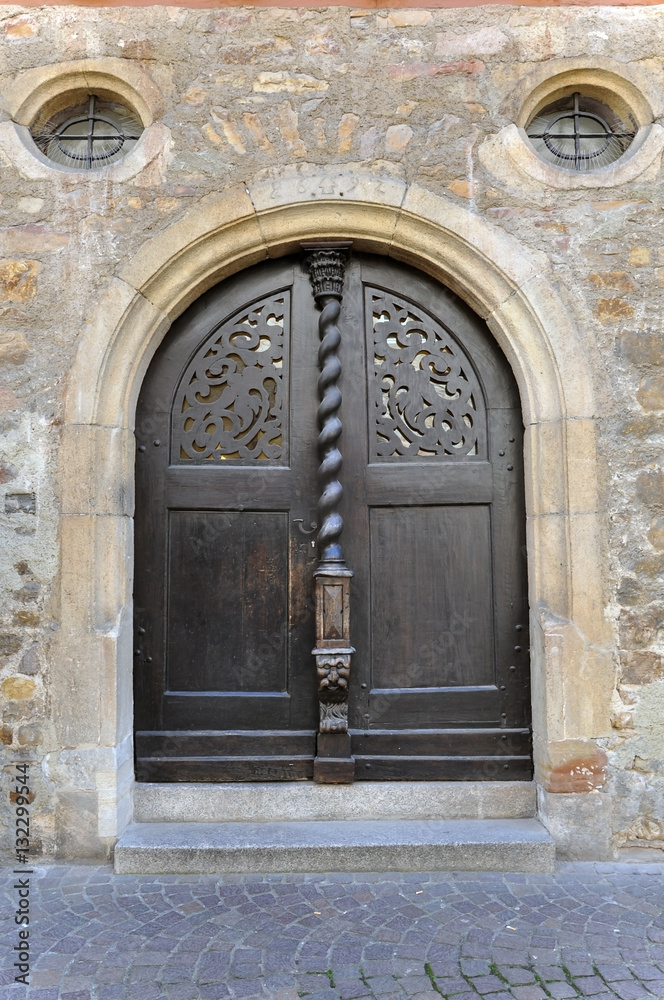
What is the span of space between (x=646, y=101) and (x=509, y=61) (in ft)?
2.06

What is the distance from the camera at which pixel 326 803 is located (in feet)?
10.6

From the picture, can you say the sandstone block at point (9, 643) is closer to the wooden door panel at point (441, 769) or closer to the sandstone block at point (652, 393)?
the wooden door panel at point (441, 769)

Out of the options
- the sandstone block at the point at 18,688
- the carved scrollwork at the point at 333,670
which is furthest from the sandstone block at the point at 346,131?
the sandstone block at the point at 18,688

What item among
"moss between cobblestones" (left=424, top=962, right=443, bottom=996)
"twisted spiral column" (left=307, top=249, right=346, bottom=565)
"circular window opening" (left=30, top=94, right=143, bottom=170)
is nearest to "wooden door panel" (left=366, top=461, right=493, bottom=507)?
"twisted spiral column" (left=307, top=249, right=346, bottom=565)

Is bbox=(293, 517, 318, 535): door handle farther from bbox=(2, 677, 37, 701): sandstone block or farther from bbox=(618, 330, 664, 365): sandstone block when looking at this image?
bbox=(618, 330, 664, 365): sandstone block

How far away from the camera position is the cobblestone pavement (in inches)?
85.7

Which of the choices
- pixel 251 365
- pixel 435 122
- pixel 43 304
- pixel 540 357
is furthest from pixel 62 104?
pixel 540 357

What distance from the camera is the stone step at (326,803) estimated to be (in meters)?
3.22

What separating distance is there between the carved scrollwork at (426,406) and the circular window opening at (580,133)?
3.31ft

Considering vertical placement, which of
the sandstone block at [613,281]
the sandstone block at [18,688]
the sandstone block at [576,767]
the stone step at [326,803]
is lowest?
the stone step at [326,803]

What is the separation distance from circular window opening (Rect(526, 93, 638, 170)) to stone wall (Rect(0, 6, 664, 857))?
0.48 ft

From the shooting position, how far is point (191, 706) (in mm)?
3352

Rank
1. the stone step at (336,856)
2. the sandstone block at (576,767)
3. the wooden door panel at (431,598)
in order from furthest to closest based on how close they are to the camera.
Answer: the wooden door panel at (431,598), the sandstone block at (576,767), the stone step at (336,856)

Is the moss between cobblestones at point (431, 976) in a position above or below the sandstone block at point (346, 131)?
below
